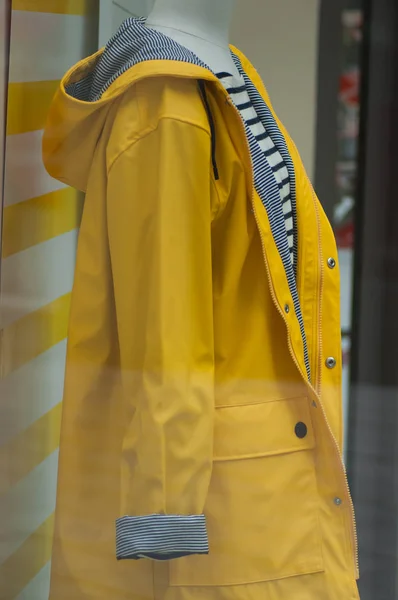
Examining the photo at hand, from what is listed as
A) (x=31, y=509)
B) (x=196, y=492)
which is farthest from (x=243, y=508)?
(x=31, y=509)

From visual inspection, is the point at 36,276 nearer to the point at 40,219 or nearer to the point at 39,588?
the point at 40,219

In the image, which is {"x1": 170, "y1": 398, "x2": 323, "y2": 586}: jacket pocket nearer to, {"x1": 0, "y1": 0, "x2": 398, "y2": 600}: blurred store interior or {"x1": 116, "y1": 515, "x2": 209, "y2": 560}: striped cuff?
{"x1": 116, "y1": 515, "x2": 209, "y2": 560}: striped cuff

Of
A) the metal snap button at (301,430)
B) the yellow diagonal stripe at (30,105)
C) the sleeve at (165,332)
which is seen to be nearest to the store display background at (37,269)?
the yellow diagonal stripe at (30,105)

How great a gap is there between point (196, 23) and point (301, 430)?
1.42 feet

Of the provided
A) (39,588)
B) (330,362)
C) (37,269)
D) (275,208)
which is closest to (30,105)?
(37,269)

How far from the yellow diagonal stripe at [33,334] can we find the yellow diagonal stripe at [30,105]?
0.19 m

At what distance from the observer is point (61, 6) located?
2.83 feet

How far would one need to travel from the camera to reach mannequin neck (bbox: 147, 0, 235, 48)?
794 mm

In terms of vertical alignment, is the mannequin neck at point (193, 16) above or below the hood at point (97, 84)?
above

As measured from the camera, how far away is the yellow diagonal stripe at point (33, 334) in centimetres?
86

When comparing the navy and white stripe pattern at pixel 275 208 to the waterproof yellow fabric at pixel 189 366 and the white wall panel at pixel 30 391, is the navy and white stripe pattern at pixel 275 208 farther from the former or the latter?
the white wall panel at pixel 30 391

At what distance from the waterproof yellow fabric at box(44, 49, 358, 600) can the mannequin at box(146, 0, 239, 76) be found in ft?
0.20

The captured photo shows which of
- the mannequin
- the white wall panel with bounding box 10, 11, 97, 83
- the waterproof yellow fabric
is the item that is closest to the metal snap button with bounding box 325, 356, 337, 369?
the waterproof yellow fabric

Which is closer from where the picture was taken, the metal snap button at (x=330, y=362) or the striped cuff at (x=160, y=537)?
the striped cuff at (x=160, y=537)
